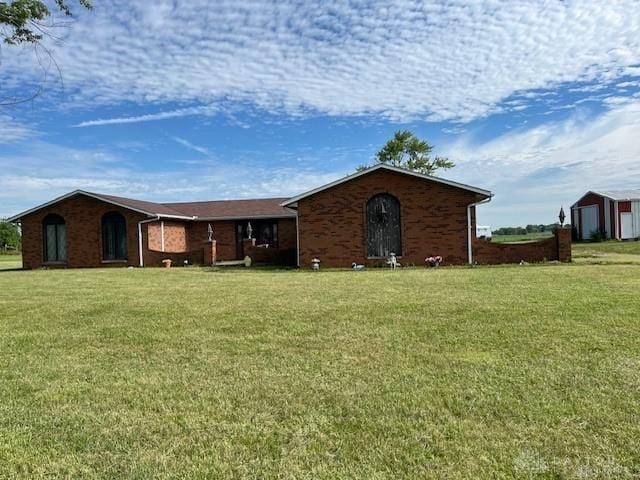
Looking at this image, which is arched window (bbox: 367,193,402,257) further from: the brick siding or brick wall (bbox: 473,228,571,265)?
the brick siding

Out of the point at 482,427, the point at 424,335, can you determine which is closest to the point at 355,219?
the point at 424,335

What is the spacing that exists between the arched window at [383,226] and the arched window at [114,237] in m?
12.6

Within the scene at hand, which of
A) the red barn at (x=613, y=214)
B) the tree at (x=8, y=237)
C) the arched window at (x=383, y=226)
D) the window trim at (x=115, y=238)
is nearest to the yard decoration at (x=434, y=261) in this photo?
the arched window at (x=383, y=226)

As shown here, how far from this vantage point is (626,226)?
3856cm

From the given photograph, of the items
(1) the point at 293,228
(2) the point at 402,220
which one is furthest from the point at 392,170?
(1) the point at 293,228

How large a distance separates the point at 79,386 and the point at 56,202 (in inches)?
921

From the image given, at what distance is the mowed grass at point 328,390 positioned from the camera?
136 inches

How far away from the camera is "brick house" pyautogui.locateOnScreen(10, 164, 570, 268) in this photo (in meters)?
20.0

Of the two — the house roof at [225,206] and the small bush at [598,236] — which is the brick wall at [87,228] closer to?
the house roof at [225,206]

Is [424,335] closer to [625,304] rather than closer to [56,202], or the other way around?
[625,304]

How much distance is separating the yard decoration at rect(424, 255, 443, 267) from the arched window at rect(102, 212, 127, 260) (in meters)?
14.8

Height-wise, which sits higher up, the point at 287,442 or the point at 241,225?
the point at 241,225

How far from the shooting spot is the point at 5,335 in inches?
299

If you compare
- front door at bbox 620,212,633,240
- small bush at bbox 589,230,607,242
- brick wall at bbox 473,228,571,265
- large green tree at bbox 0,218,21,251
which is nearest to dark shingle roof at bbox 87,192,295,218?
brick wall at bbox 473,228,571,265
